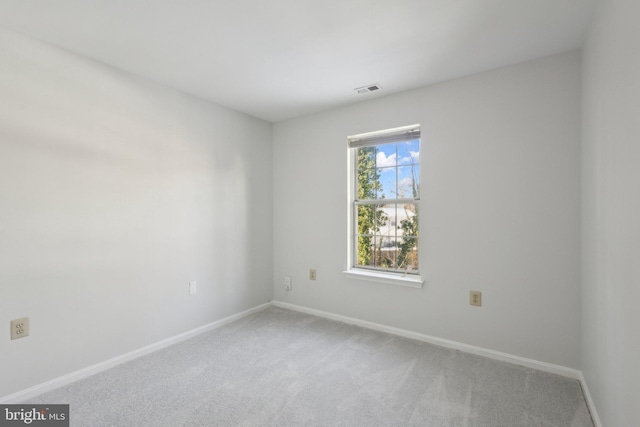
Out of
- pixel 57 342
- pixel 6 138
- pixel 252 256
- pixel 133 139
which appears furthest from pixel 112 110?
pixel 252 256

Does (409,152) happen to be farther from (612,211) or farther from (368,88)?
(612,211)

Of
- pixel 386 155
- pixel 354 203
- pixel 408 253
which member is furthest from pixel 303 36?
pixel 408 253

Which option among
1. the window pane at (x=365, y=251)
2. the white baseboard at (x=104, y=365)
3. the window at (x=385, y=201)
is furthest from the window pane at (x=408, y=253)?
the white baseboard at (x=104, y=365)

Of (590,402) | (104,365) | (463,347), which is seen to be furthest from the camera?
(463,347)

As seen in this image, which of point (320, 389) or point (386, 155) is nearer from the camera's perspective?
point (320, 389)

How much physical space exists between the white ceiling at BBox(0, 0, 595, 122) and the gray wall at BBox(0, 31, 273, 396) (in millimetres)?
265

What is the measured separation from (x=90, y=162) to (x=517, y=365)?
3.44 metres

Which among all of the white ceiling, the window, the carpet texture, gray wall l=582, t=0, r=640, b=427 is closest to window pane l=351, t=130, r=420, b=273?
the window

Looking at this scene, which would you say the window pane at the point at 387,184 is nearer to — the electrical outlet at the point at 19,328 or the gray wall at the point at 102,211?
the gray wall at the point at 102,211

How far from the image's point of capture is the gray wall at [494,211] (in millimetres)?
2131

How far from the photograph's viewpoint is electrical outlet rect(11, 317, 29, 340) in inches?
73.3

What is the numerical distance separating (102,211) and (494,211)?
2.96 meters

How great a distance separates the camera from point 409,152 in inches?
114

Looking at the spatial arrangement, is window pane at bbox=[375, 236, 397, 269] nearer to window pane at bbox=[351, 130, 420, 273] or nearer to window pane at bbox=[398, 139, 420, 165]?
window pane at bbox=[351, 130, 420, 273]
